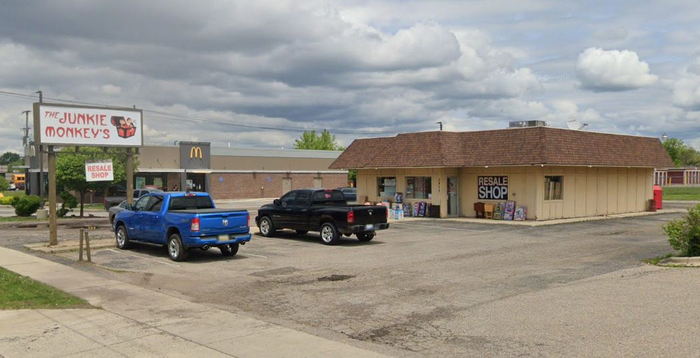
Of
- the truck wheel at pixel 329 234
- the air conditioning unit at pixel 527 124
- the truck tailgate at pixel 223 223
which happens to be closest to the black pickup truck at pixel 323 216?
the truck wheel at pixel 329 234

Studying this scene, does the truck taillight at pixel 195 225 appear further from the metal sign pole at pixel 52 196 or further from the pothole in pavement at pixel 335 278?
the metal sign pole at pixel 52 196

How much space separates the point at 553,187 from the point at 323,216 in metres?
13.8

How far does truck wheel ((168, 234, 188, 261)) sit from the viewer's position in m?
15.4

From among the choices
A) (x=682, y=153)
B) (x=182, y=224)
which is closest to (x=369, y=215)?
(x=182, y=224)

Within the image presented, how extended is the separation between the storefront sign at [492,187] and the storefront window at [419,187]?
97.1 inches

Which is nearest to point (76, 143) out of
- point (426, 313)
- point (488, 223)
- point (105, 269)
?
point (105, 269)

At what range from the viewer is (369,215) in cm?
1928

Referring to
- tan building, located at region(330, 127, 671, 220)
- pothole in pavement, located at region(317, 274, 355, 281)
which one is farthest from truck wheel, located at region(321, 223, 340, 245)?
tan building, located at region(330, 127, 671, 220)

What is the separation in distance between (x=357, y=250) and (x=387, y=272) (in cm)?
438

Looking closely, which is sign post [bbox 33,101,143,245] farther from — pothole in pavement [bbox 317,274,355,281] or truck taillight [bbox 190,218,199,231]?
pothole in pavement [bbox 317,274,355,281]

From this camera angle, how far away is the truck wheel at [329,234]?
1903 centimetres

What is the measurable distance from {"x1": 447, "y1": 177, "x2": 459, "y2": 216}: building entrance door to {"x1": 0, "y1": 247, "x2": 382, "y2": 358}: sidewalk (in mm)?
20958

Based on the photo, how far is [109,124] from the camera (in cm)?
1983

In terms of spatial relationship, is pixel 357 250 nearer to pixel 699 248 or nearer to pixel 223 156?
pixel 699 248
